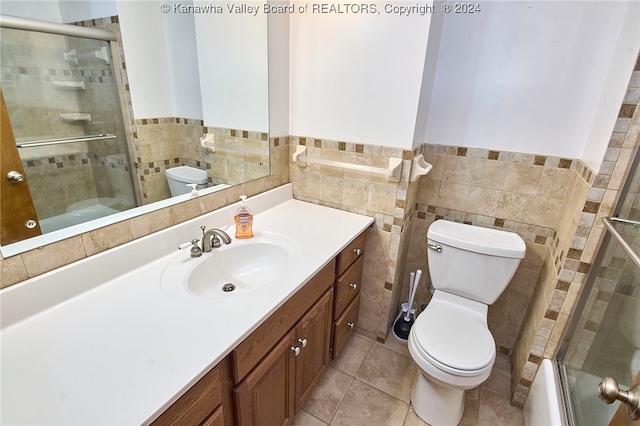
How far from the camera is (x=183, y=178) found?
1.36 meters

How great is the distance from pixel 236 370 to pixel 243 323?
0.14 metres

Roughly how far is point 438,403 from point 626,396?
84cm

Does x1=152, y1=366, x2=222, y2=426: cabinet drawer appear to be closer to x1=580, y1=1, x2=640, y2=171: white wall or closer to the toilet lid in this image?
the toilet lid

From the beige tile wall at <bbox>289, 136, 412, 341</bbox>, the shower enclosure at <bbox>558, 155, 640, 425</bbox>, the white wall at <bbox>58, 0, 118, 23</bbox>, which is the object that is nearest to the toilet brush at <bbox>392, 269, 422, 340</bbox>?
the beige tile wall at <bbox>289, 136, 412, 341</bbox>

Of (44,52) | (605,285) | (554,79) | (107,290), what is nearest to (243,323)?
(107,290)

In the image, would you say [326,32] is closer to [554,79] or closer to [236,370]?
[554,79]

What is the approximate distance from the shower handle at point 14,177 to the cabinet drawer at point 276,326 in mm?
821

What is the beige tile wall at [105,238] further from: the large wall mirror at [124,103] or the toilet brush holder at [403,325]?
→ the toilet brush holder at [403,325]

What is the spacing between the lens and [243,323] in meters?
0.87

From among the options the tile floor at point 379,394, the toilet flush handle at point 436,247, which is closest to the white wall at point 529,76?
the toilet flush handle at point 436,247

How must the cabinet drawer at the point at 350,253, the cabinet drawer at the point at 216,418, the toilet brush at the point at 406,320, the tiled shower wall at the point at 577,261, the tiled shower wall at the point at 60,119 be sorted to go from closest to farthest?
1. the cabinet drawer at the point at 216,418
2. the tiled shower wall at the point at 60,119
3. the tiled shower wall at the point at 577,261
4. the cabinet drawer at the point at 350,253
5. the toilet brush at the point at 406,320

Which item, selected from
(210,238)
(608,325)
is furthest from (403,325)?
(210,238)

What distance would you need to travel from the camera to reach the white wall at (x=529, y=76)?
134 cm

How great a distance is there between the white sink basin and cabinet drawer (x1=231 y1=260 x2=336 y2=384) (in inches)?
4.6
